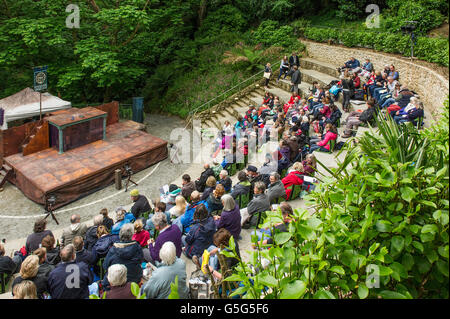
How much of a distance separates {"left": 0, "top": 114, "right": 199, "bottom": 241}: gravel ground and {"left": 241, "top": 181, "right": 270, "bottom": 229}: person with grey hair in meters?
5.62

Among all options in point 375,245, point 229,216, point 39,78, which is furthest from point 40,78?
point 375,245

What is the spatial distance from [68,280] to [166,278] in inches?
65.1

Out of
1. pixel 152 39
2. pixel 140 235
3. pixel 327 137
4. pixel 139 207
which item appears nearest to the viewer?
pixel 140 235

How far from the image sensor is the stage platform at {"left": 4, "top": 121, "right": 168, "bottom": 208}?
38.2 ft

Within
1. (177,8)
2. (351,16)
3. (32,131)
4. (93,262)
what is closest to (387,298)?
(93,262)

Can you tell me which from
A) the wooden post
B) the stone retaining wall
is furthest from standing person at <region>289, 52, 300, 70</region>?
the wooden post

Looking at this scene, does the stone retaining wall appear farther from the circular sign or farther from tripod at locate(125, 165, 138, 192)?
the circular sign

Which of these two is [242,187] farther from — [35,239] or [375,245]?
[375,245]

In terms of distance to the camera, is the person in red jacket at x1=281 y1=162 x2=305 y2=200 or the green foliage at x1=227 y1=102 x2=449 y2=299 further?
the person in red jacket at x1=281 y1=162 x2=305 y2=200

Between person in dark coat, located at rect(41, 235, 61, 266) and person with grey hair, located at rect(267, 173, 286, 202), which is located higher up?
person with grey hair, located at rect(267, 173, 286, 202)

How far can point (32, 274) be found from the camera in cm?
518

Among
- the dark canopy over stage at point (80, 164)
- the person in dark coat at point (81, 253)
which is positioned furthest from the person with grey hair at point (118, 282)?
the dark canopy over stage at point (80, 164)
